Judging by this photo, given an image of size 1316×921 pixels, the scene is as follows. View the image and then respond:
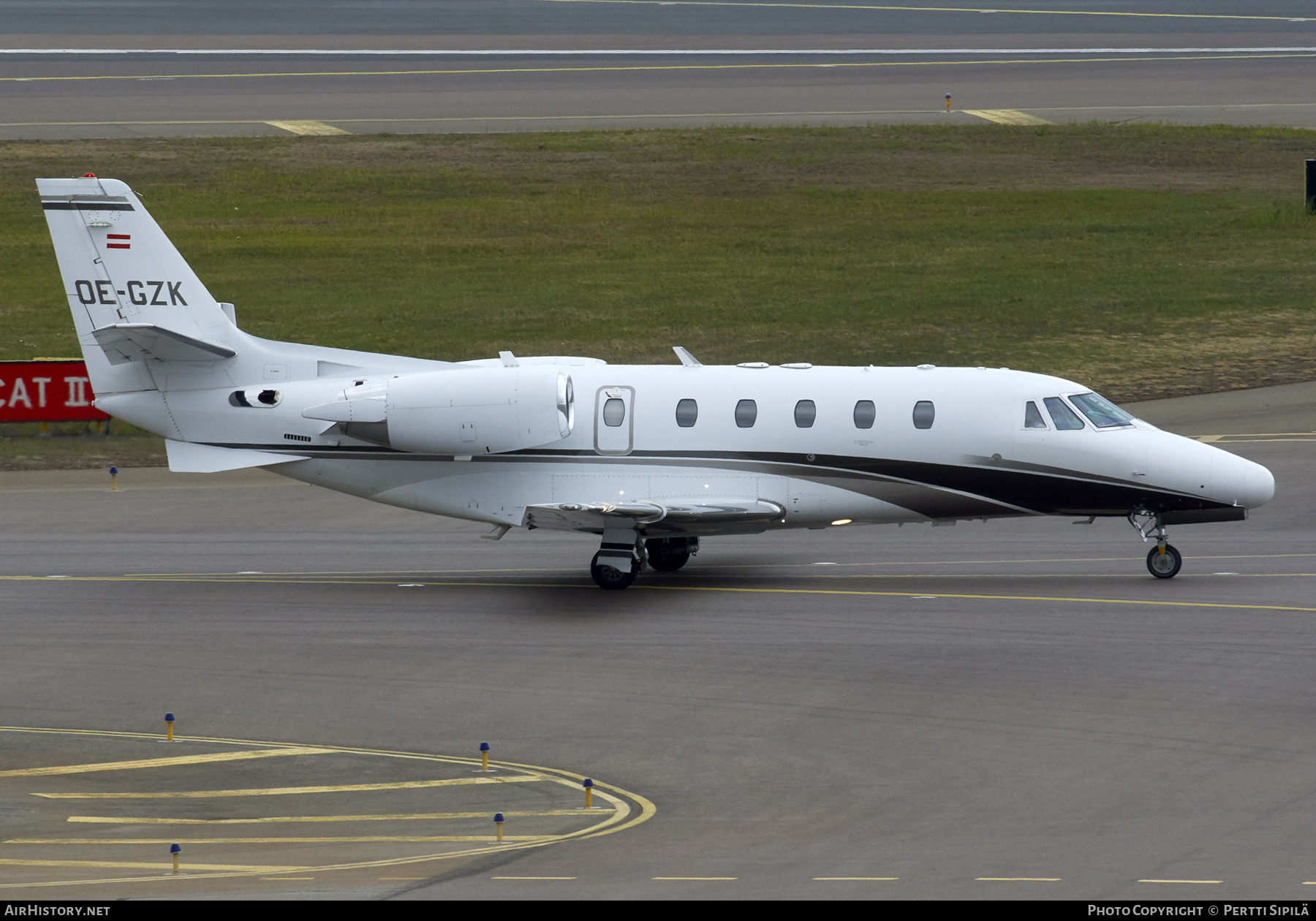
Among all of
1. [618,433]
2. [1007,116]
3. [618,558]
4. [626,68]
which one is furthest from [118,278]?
[626,68]

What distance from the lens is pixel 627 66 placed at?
77.5 metres

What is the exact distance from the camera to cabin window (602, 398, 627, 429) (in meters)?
27.1

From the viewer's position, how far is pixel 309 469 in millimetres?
27719

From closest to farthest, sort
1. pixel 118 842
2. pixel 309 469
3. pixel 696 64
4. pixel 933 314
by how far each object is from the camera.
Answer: pixel 118 842 < pixel 309 469 < pixel 933 314 < pixel 696 64

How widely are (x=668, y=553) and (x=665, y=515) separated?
2314 mm

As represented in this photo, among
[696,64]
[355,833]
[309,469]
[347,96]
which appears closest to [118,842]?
[355,833]

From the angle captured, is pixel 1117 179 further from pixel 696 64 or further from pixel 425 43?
pixel 425 43

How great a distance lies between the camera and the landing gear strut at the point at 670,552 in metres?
28.2

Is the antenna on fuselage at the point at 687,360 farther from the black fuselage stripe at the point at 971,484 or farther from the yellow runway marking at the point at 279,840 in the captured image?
the yellow runway marking at the point at 279,840

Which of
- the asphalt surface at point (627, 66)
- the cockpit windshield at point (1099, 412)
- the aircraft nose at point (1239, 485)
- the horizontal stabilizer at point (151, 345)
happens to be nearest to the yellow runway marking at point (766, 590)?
the aircraft nose at point (1239, 485)

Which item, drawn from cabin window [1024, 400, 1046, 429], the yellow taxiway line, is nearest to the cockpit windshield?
cabin window [1024, 400, 1046, 429]

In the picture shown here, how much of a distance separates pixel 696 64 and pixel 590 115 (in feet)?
33.2

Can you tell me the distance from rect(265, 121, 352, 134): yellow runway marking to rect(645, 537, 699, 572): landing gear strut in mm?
43578

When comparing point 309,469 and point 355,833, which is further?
point 309,469
